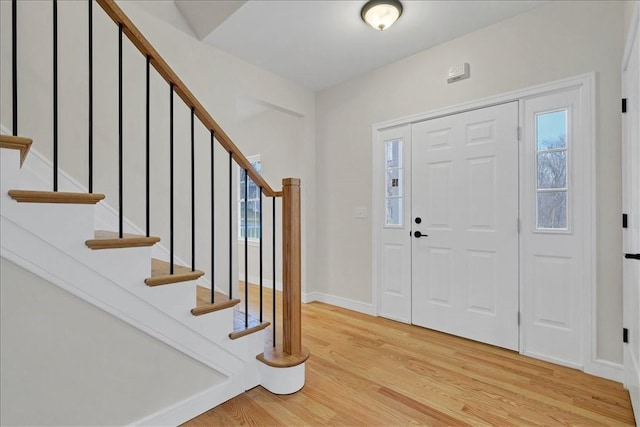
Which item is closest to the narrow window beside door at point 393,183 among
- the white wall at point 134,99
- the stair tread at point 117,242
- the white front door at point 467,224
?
the white front door at point 467,224

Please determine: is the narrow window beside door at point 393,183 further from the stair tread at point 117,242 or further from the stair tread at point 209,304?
the stair tread at point 117,242

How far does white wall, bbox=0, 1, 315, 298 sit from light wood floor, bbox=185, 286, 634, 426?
1.47 meters

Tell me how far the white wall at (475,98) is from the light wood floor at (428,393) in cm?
48

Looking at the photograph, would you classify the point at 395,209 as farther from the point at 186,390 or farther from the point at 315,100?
the point at 186,390

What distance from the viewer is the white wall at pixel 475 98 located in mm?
2123

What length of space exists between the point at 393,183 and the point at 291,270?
1777 millimetres

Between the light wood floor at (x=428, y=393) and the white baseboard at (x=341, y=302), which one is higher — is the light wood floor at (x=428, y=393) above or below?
below

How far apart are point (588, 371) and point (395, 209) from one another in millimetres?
1943

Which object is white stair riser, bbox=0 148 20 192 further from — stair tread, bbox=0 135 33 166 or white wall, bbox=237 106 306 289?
white wall, bbox=237 106 306 289

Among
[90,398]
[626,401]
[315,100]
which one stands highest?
[315,100]

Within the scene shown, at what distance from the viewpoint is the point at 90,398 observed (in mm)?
1384

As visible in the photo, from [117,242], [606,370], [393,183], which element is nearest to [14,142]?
[117,242]

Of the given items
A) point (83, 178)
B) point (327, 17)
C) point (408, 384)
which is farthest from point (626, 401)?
point (83, 178)

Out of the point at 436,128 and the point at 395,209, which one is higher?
the point at 436,128
